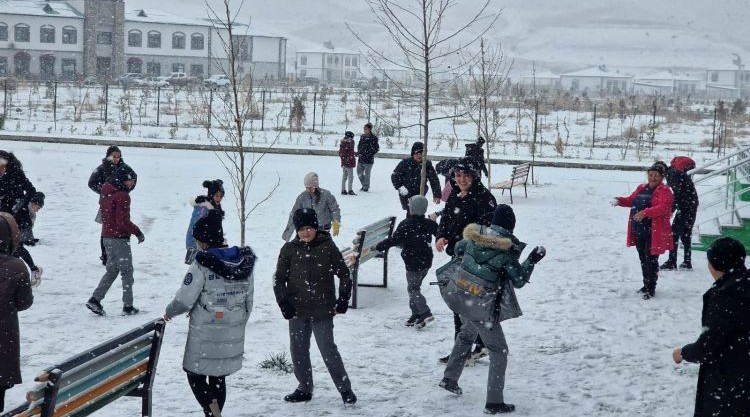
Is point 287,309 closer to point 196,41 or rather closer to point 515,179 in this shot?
point 515,179

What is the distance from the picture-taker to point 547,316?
31.5 ft

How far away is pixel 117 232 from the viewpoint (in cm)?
934

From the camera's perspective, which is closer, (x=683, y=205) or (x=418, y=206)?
(x=418, y=206)

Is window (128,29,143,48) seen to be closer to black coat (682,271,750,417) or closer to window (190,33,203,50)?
window (190,33,203,50)

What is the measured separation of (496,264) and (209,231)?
80.0 inches

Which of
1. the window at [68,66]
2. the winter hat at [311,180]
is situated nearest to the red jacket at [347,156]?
the winter hat at [311,180]

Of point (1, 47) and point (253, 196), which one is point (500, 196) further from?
point (1, 47)

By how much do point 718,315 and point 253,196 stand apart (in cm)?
1416

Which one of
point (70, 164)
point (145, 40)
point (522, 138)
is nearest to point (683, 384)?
point (70, 164)

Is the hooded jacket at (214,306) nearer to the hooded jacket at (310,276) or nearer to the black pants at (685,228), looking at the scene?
the hooded jacket at (310,276)

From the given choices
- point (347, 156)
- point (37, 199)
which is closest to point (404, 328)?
point (37, 199)

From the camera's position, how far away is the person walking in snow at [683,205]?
11570 mm

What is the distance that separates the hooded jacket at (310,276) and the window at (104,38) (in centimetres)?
8592

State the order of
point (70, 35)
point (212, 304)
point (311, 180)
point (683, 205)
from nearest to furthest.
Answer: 1. point (212, 304)
2. point (311, 180)
3. point (683, 205)
4. point (70, 35)
